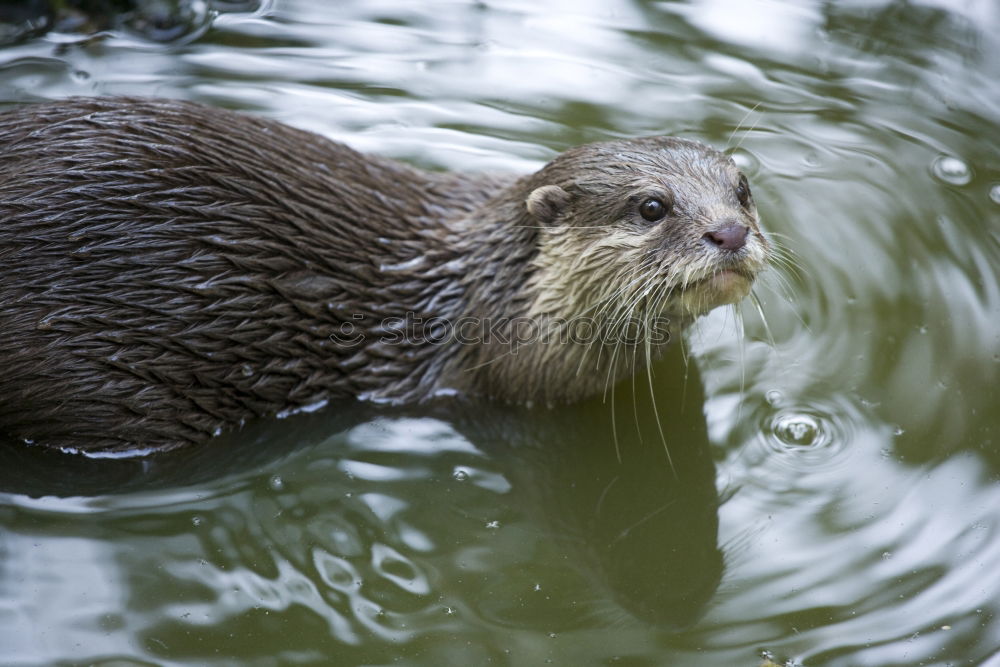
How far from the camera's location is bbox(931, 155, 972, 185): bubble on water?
512 centimetres

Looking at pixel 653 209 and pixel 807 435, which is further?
pixel 807 435

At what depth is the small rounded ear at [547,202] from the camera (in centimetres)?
377

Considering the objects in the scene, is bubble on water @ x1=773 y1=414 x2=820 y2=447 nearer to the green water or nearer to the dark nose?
the green water

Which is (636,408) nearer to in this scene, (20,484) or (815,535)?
(815,535)

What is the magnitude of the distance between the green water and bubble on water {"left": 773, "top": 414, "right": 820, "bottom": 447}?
11mm

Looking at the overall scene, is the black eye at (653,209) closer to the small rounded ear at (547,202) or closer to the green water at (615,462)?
the small rounded ear at (547,202)

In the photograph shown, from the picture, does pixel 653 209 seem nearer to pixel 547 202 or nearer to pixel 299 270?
A: pixel 547 202

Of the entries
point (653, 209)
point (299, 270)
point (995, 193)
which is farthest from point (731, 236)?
point (995, 193)

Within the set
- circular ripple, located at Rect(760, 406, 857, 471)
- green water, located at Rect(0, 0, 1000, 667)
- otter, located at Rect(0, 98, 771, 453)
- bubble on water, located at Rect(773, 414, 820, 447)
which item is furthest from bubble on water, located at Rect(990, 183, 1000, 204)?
otter, located at Rect(0, 98, 771, 453)

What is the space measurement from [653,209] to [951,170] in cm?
221

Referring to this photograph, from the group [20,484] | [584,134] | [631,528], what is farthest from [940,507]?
[20,484]

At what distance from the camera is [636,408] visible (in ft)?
13.8

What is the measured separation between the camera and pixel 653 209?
143 inches

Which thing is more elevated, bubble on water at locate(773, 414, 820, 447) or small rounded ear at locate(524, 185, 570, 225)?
small rounded ear at locate(524, 185, 570, 225)
